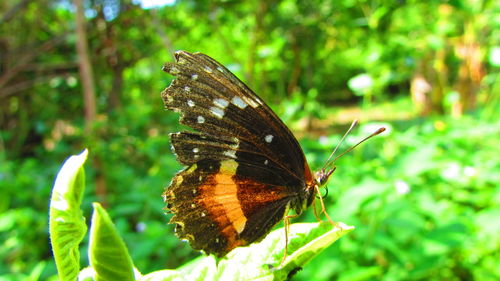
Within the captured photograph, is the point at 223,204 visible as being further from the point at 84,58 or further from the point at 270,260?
the point at 84,58

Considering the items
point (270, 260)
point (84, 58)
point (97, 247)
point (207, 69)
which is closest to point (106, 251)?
point (97, 247)

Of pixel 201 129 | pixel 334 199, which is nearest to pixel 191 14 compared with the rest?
pixel 334 199

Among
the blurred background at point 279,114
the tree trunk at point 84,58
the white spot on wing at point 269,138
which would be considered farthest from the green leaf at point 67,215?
the tree trunk at point 84,58

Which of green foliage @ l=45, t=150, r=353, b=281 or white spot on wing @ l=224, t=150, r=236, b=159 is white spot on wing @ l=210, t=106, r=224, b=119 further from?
green foliage @ l=45, t=150, r=353, b=281

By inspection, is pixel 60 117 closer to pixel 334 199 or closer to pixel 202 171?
pixel 334 199

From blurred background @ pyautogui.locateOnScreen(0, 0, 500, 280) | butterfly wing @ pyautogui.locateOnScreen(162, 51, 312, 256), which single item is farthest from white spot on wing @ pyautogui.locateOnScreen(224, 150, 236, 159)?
blurred background @ pyautogui.locateOnScreen(0, 0, 500, 280)

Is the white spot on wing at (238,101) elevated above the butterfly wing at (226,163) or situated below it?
above

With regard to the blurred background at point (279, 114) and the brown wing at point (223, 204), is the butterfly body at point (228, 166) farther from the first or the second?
the blurred background at point (279, 114)
